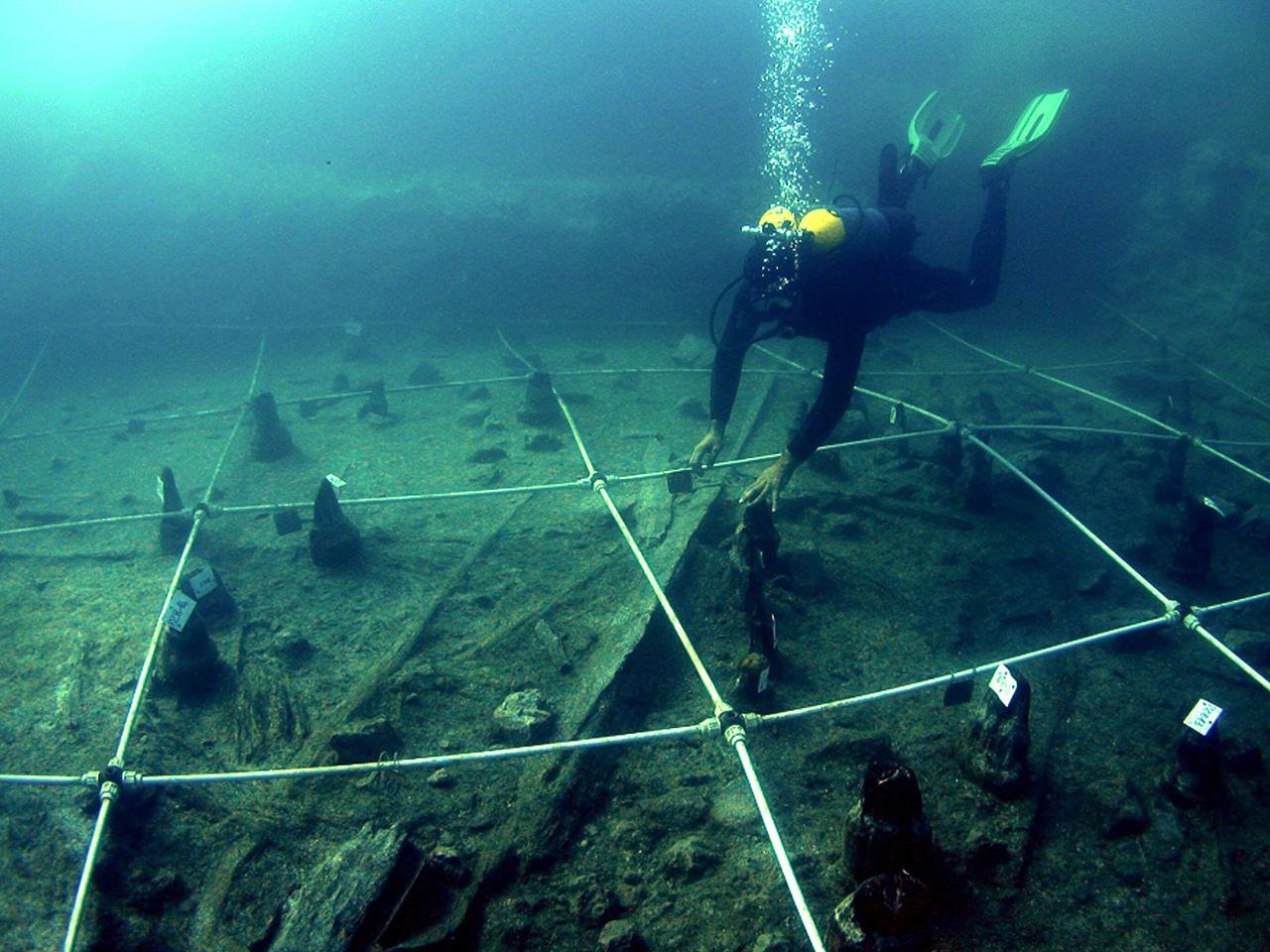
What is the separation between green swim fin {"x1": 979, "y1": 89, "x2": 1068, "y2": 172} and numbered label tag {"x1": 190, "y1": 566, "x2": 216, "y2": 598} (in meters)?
7.50

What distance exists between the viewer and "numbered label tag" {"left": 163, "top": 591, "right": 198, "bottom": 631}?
3.55m

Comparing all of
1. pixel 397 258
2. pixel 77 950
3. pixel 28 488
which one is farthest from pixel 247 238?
pixel 77 950

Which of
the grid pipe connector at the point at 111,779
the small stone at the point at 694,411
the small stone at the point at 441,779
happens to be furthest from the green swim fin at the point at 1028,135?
the grid pipe connector at the point at 111,779

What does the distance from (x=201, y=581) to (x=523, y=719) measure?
222 centimetres

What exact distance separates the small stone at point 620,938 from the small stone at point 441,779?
1.01 m

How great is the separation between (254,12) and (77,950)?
15831 millimetres

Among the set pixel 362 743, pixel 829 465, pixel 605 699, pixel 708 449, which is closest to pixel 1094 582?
pixel 829 465

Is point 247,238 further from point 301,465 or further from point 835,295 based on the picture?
point 835,295

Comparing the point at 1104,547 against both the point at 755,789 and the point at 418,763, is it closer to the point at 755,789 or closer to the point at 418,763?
the point at 755,789

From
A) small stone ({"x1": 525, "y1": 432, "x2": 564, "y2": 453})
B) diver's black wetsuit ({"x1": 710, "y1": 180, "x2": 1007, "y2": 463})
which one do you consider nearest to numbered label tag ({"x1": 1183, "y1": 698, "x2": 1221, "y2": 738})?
diver's black wetsuit ({"x1": 710, "y1": 180, "x2": 1007, "y2": 463})

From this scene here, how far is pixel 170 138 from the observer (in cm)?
1253

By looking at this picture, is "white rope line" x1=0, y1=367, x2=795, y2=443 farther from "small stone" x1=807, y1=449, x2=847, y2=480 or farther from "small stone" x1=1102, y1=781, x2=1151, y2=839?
"small stone" x1=1102, y1=781, x2=1151, y2=839

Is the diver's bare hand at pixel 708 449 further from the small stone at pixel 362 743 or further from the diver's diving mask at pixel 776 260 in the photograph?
the small stone at pixel 362 743

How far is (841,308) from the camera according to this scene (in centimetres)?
466
